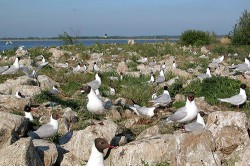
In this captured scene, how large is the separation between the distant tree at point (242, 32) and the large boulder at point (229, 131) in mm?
32133

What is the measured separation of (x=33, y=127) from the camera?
9.48 meters

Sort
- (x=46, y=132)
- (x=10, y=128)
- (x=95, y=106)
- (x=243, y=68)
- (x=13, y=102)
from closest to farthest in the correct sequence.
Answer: (x=10, y=128)
(x=46, y=132)
(x=95, y=106)
(x=13, y=102)
(x=243, y=68)

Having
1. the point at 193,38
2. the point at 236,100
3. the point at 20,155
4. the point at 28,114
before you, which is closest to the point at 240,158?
the point at 20,155

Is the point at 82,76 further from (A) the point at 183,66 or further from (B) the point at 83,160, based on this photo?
(B) the point at 83,160

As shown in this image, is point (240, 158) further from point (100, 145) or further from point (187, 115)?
point (187, 115)

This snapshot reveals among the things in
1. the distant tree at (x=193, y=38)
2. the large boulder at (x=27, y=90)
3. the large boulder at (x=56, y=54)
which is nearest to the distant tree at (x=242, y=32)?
the distant tree at (x=193, y=38)

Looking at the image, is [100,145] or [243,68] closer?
[100,145]

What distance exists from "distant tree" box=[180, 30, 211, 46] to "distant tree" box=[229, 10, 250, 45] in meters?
2.30

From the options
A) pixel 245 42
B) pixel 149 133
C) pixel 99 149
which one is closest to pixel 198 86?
pixel 149 133

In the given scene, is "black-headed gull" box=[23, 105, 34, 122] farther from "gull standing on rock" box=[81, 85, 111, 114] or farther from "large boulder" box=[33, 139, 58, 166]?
"large boulder" box=[33, 139, 58, 166]

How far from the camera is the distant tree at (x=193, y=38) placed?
3867cm

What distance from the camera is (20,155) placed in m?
6.46

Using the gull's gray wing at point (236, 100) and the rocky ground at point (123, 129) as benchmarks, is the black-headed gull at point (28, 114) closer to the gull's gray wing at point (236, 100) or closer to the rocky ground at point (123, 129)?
the rocky ground at point (123, 129)

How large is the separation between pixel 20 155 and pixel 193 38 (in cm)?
3387
